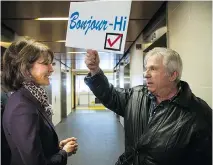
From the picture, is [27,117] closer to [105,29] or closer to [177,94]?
[105,29]

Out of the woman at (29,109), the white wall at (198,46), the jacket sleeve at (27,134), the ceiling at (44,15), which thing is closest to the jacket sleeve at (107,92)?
the woman at (29,109)

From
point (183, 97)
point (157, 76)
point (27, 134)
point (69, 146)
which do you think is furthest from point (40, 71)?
point (183, 97)

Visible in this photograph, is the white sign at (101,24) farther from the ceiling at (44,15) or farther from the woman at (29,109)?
the ceiling at (44,15)

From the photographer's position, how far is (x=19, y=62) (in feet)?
3.85

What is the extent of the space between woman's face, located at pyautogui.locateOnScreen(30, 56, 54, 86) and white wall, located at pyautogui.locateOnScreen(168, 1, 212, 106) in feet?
4.43

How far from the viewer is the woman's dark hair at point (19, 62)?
118 cm

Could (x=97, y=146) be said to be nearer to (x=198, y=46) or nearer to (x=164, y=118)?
(x=198, y=46)

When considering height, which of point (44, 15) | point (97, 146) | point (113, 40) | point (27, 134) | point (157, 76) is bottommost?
point (97, 146)

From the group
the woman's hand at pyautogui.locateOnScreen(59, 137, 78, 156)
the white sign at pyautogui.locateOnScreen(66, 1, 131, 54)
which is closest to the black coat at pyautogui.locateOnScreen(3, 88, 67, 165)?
the woman's hand at pyautogui.locateOnScreen(59, 137, 78, 156)

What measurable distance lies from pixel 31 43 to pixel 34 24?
8.31 ft

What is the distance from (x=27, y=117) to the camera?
1052 millimetres

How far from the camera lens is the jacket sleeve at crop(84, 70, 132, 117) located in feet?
5.06

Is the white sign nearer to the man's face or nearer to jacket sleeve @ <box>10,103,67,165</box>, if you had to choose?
the man's face

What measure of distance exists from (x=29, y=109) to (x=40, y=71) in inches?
9.1
